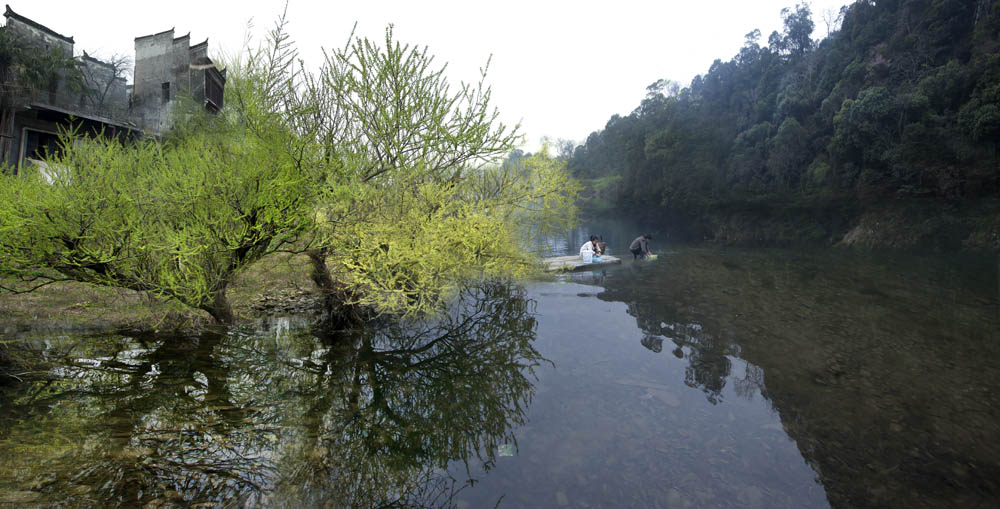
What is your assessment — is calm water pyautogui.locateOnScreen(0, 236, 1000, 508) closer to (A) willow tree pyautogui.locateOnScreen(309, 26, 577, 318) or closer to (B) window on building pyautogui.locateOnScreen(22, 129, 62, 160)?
(A) willow tree pyautogui.locateOnScreen(309, 26, 577, 318)

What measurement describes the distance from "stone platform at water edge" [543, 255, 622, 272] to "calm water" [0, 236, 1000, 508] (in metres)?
6.15

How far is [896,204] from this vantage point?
2855cm

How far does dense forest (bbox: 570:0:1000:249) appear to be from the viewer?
1014 inches

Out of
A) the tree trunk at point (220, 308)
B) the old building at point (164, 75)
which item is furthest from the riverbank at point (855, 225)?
the old building at point (164, 75)

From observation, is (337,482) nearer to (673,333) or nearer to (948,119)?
(673,333)

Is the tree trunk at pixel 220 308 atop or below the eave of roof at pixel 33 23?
below

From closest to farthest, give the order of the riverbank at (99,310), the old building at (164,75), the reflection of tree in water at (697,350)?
1. the reflection of tree in water at (697,350)
2. the riverbank at (99,310)
3. the old building at (164,75)

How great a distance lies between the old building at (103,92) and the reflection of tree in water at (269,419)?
15992mm

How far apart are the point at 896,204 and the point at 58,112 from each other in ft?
149

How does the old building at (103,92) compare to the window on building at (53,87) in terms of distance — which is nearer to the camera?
the old building at (103,92)

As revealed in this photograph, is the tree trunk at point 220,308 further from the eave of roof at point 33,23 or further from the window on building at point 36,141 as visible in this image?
the eave of roof at point 33,23

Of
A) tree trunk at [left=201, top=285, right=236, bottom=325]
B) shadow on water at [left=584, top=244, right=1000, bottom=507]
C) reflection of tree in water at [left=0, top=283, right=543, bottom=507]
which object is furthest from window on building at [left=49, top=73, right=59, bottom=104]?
shadow on water at [left=584, top=244, right=1000, bottom=507]

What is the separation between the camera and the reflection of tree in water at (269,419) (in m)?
4.59

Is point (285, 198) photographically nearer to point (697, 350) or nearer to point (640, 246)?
point (697, 350)
